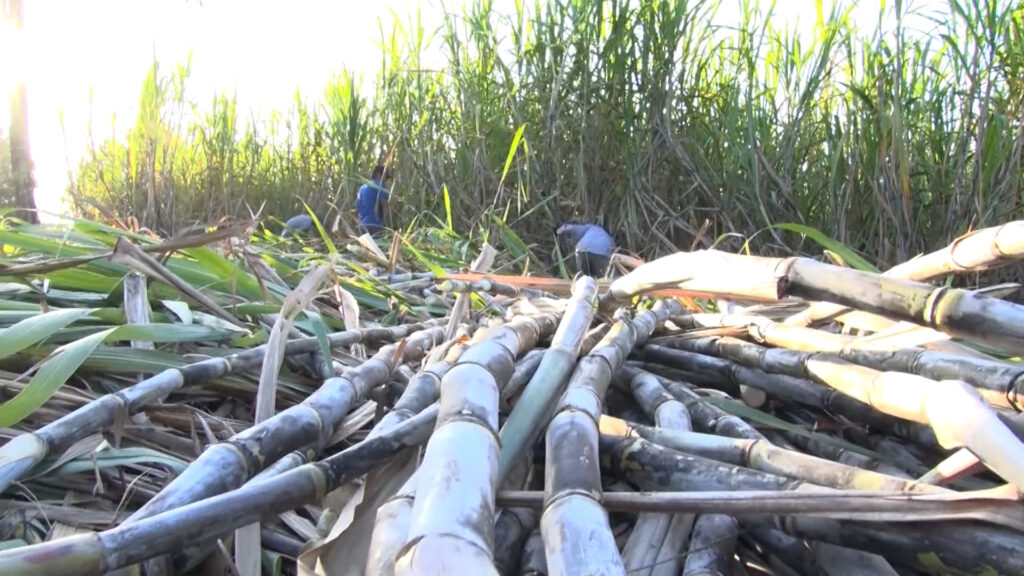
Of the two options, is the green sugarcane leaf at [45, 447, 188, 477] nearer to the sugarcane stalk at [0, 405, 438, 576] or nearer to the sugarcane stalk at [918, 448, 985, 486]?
the sugarcane stalk at [0, 405, 438, 576]

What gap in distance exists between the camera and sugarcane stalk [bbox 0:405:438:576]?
1.69ft

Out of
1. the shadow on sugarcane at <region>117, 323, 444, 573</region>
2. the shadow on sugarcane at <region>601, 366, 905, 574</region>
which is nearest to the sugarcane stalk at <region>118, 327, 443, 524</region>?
the shadow on sugarcane at <region>117, 323, 444, 573</region>

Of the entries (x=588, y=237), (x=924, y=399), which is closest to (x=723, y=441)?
(x=924, y=399)

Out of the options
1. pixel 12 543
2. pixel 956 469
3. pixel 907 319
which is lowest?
pixel 12 543

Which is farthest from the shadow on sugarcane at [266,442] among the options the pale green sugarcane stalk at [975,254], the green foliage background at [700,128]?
the green foliage background at [700,128]

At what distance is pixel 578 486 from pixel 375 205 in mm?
4578

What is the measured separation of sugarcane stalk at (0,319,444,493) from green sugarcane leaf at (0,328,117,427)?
29 millimetres

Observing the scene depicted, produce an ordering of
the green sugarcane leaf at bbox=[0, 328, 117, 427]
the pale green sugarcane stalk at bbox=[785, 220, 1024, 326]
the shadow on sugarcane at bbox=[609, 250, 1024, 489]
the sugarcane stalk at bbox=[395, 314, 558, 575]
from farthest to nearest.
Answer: the green sugarcane leaf at bbox=[0, 328, 117, 427] < the pale green sugarcane stalk at bbox=[785, 220, 1024, 326] < the shadow on sugarcane at bbox=[609, 250, 1024, 489] < the sugarcane stalk at bbox=[395, 314, 558, 575]

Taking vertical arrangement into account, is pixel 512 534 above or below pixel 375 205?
below

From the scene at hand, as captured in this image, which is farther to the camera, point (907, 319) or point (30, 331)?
point (30, 331)

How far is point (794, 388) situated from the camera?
1015 millimetres

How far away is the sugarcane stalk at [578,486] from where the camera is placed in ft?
1.69

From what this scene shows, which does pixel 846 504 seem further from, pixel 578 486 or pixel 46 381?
pixel 46 381

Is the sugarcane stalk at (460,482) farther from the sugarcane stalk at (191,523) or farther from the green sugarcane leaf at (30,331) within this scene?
the green sugarcane leaf at (30,331)
